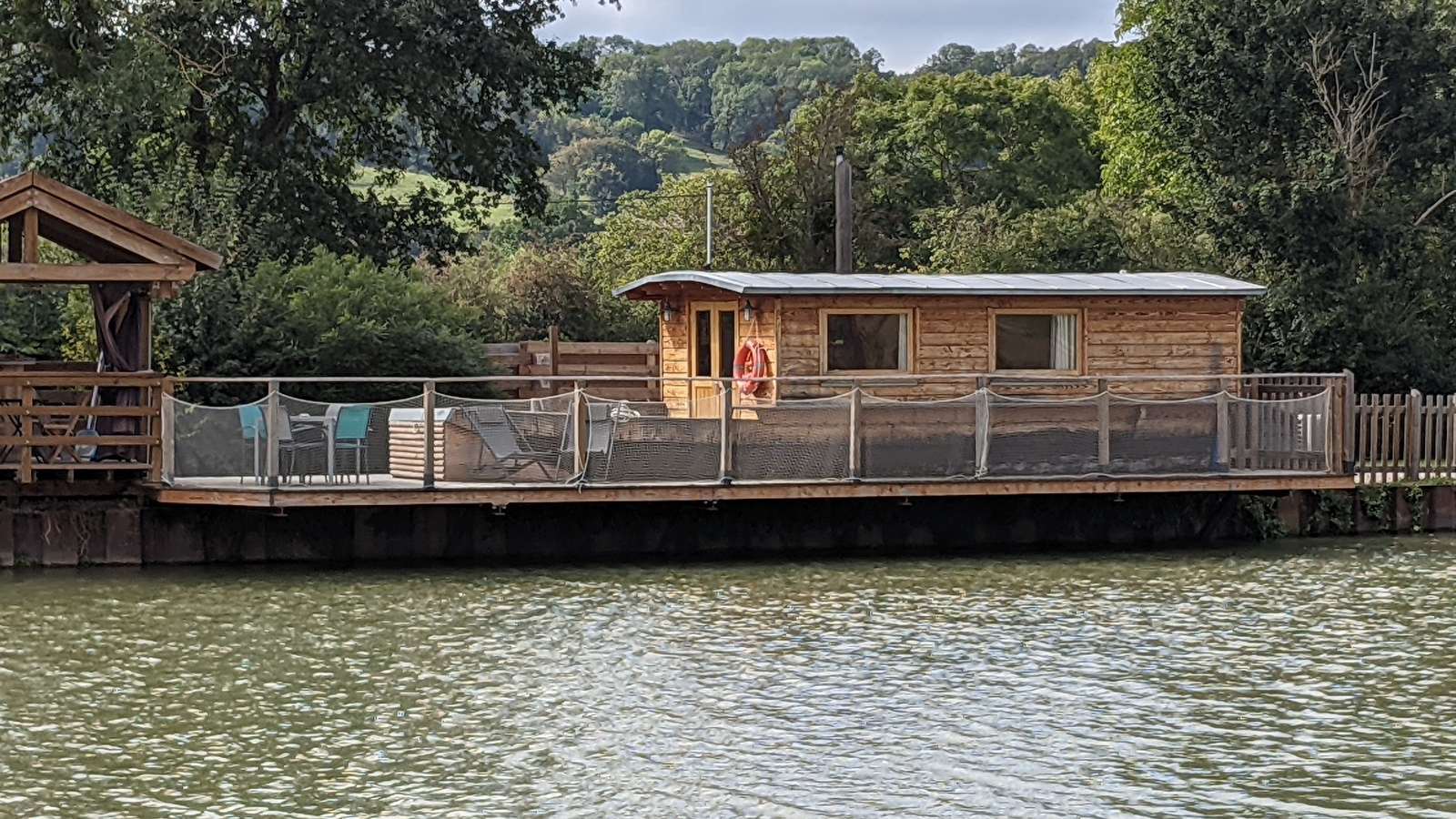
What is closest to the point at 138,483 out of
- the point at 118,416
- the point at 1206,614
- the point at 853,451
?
the point at 118,416

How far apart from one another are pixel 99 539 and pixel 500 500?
441 cm

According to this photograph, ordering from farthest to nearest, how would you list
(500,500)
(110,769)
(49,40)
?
(49,40), (500,500), (110,769)

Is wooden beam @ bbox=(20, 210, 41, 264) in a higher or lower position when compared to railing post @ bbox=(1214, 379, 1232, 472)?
higher

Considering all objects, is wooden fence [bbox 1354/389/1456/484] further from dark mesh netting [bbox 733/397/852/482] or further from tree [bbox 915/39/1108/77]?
tree [bbox 915/39/1108/77]

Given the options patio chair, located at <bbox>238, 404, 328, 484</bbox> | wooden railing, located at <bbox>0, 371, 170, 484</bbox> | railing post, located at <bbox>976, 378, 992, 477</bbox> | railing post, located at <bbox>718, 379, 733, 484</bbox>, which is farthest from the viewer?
railing post, located at <bbox>976, 378, 992, 477</bbox>

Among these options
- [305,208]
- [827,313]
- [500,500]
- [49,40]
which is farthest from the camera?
[305,208]

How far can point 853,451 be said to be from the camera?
22.9 metres

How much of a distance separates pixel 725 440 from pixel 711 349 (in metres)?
4.11

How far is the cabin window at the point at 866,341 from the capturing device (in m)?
24.6

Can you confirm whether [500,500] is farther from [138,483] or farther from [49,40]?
[49,40]

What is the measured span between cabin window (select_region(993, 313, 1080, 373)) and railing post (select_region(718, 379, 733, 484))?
423 cm

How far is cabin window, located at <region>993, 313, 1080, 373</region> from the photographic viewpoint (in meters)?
25.2

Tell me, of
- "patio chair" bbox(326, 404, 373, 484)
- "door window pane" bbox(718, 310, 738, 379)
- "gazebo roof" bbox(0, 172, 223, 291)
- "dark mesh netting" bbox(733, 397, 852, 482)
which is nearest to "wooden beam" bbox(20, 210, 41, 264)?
"gazebo roof" bbox(0, 172, 223, 291)

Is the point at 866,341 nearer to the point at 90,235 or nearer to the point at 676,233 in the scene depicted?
the point at 90,235
